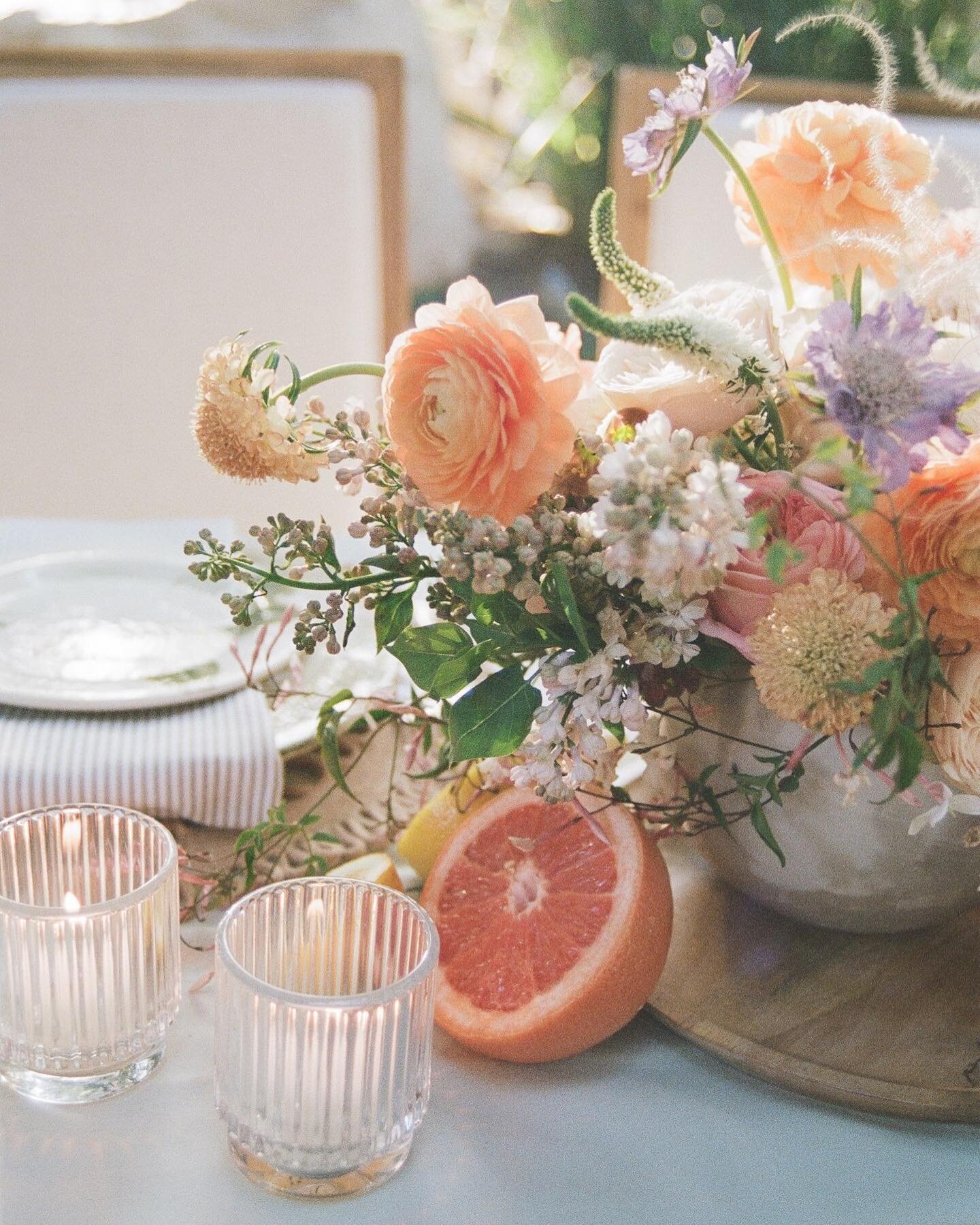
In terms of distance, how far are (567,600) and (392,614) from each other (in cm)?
10

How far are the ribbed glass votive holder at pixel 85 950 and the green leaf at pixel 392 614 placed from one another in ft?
0.46

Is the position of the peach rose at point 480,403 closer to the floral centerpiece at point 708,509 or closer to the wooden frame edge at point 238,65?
the floral centerpiece at point 708,509

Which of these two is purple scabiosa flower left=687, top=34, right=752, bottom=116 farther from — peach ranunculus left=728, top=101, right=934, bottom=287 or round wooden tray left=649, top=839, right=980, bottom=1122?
round wooden tray left=649, top=839, right=980, bottom=1122

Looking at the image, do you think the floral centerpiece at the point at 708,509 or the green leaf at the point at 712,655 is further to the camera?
the green leaf at the point at 712,655

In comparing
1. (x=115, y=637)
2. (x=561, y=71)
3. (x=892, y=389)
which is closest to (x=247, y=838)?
(x=115, y=637)

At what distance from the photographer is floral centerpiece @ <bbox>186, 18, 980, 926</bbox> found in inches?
19.1

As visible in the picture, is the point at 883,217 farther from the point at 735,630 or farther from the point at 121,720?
the point at 121,720

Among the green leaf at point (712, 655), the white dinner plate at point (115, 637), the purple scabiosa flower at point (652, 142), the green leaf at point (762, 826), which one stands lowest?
the white dinner plate at point (115, 637)

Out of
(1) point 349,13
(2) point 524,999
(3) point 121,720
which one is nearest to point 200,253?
(3) point 121,720

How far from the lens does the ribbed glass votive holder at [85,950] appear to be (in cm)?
55

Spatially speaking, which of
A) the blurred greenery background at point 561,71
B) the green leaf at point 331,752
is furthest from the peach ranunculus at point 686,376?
the blurred greenery background at point 561,71

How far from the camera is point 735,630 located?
58 cm

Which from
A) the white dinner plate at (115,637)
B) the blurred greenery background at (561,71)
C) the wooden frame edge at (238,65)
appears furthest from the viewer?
the blurred greenery background at (561,71)

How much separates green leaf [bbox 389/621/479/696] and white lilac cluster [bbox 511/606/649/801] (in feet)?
0.16
